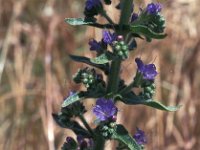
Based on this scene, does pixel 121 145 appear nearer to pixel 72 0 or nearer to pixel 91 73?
pixel 91 73

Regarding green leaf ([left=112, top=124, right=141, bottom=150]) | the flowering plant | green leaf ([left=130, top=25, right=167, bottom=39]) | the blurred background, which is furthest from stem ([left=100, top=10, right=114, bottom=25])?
the blurred background

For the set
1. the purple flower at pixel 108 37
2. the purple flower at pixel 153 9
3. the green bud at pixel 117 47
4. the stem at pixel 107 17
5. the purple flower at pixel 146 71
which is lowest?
the purple flower at pixel 146 71

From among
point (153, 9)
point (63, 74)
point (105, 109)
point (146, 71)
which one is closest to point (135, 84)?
point (146, 71)

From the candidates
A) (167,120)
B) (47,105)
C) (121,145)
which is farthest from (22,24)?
(121,145)

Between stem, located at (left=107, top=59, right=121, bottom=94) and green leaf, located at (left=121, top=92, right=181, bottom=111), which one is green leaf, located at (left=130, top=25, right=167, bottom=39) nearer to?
stem, located at (left=107, top=59, right=121, bottom=94)

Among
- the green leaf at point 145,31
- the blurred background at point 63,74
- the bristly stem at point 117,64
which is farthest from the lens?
the blurred background at point 63,74

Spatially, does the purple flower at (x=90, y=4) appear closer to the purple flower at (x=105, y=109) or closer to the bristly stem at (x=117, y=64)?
the bristly stem at (x=117, y=64)

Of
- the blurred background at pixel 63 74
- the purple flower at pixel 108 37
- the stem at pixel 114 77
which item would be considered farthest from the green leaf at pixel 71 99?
the blurred background at pixel 63 74
